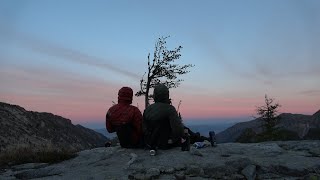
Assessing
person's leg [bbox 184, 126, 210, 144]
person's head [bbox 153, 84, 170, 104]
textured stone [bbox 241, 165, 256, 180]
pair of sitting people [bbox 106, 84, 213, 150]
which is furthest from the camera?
person's leg [bbox 184, 126, 210, 144]

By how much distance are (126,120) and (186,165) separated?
2936 millimetres

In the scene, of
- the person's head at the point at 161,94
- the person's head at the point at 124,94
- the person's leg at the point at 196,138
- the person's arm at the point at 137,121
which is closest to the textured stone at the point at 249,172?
the person's leg at the point at 196,138

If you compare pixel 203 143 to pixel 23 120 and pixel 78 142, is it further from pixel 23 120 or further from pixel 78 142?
pixel 78 142

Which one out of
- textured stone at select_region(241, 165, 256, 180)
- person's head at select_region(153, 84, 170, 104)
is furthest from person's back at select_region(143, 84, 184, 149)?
textured stone at select_region(241, 165, 256, 180)

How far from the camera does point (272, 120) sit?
3909cm

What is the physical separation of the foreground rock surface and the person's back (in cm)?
36

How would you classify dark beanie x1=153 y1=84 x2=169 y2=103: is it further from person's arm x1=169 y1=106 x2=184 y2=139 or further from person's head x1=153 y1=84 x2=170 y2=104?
person's arm x1=169 y1=106 x2=184 y2=139

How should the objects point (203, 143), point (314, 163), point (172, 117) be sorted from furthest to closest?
point (203, 143) < point (172, 117) < point (314, 163)

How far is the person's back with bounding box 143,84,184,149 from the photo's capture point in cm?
1173

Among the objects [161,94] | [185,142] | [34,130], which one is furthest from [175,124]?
[34,130]

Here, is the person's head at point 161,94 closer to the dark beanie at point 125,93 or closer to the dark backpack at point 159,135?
the dark backpack at point 159,135

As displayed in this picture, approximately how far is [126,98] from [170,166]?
320cm

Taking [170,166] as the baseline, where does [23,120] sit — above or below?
above

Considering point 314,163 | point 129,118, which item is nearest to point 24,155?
point 129,118
